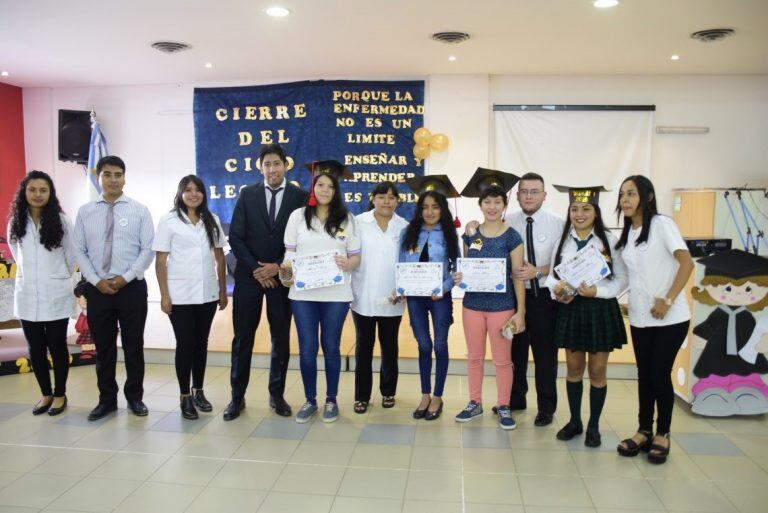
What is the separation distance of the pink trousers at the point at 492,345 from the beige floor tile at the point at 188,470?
5.04 feet

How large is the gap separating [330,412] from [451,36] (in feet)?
12.7

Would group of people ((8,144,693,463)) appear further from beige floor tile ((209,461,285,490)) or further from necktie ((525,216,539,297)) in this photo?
beige floor tile ((209,461,285,490))

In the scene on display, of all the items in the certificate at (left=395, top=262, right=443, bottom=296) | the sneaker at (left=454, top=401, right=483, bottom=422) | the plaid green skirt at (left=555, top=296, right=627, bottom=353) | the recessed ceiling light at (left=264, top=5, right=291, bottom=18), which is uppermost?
the recessed ceiling light at (left=264, top=5, right=291, bottom=18)

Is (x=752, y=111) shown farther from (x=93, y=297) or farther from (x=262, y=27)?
(x=93, y=297)

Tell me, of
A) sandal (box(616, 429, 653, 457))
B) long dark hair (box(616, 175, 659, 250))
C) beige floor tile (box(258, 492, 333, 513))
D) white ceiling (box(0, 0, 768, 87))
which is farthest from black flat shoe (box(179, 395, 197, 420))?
white ceiling (box(0, 0, 768, 87))

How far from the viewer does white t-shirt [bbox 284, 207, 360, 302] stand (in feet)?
11.2

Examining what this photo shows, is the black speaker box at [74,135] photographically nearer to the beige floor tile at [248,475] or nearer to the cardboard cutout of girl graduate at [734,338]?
the beige floor tile at [248,475]

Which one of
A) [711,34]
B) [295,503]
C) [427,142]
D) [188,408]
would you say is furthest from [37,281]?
[711,34]

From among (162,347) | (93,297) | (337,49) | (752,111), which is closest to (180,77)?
(337,49)

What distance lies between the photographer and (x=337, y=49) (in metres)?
6.14

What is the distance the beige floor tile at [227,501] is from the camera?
8.36 feet

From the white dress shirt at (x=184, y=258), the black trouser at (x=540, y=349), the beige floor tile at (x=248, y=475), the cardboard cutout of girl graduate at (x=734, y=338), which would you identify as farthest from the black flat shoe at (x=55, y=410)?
the cardboard cutout of girl graduate at (x=734, y=338)

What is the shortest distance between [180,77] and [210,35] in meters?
2.10

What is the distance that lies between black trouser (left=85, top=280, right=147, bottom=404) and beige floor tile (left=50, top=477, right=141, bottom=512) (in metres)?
0.94
